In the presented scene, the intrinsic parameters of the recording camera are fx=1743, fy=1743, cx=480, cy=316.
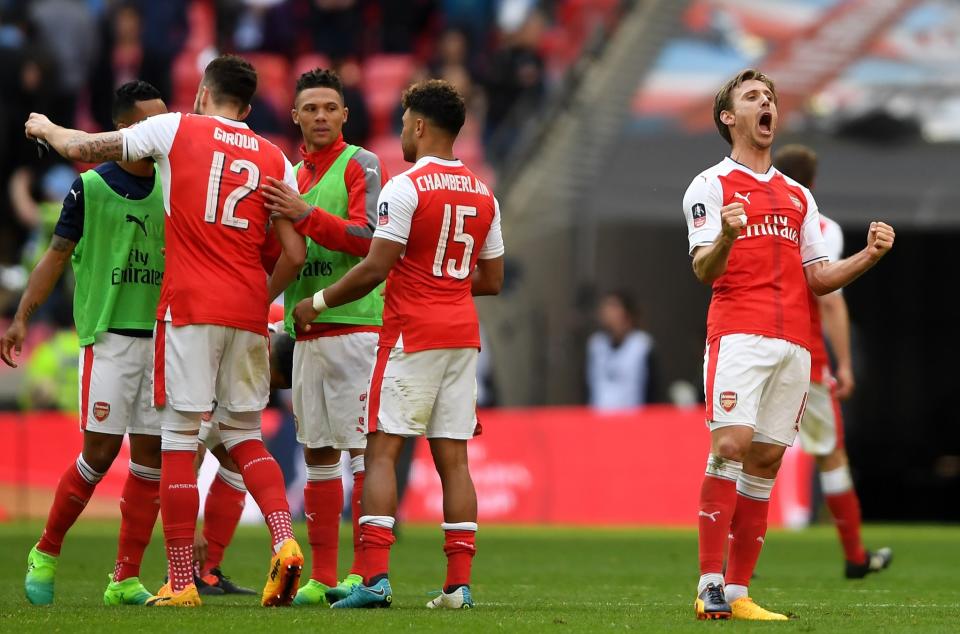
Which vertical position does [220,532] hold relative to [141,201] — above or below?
below

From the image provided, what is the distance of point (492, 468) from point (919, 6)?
7.39 metres

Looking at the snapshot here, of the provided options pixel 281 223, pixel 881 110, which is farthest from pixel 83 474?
pixel 881 110

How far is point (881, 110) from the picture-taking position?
19.2 meters

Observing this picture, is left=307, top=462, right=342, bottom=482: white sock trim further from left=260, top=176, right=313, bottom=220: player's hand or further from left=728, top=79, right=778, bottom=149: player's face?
left=728, top=79, right=778, bottom=149: player's face

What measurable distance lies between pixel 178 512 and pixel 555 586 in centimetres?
283

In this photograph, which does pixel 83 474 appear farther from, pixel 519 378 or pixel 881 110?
pixel 881 110

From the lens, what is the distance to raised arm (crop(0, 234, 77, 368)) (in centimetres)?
833

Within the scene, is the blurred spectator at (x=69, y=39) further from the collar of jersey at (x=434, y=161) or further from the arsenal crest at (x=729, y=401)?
the arsenal crest at (x=729, y=401)

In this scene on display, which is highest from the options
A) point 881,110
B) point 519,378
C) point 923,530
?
point 881,110

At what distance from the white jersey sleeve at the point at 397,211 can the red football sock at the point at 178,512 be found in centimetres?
135

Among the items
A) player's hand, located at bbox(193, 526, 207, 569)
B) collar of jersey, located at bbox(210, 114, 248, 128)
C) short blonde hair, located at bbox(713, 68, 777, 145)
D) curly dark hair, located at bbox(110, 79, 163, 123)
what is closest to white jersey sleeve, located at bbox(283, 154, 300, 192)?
collar of jersey, located at bbox(210, 114, 248, 128)

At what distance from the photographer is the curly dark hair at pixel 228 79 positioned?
316 inches

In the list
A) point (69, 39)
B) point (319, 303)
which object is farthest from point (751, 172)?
point (69, 39)

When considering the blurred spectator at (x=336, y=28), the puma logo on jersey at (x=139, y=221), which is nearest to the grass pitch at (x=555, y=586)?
the puma logo on jersey at (x=139, y=221)
